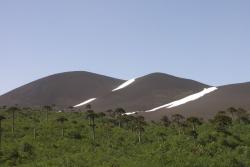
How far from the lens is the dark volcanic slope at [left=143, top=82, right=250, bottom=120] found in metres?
105

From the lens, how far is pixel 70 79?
196m

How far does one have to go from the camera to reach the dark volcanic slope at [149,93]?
13750 centimetres

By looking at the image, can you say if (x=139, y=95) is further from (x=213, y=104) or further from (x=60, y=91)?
(x=213, y=104)

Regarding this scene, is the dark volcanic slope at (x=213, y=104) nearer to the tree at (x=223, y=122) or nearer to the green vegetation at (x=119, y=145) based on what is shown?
the green vegetation at (x=119, y=145)

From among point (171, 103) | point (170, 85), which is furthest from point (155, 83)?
point (171, 103)

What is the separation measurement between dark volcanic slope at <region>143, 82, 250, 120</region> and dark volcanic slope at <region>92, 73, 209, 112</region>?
15864 millimetres

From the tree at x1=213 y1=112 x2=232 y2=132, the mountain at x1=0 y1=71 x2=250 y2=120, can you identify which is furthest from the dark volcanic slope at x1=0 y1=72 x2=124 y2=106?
the tree at x1=213 y1=112 x2=232 y2=132

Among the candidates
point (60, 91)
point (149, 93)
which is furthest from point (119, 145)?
point (60, 91)

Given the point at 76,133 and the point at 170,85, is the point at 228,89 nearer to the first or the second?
the point at 170,85

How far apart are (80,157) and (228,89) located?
97.4 meters

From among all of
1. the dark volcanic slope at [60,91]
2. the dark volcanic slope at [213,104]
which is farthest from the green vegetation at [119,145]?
the dark volcanic slope at [60,91]

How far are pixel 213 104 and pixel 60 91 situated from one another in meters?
78.1

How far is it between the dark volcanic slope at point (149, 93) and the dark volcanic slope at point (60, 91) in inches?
495

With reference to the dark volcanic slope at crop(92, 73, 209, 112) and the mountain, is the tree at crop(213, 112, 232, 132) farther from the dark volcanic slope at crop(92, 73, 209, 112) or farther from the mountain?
the dark volcanic slope at crop(92, 73, 209, 112)
